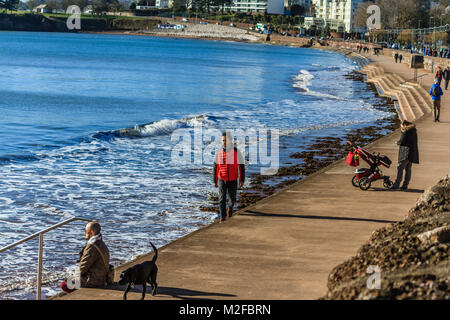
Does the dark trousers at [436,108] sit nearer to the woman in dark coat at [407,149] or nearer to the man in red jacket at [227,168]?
the woman in dark coat at [407,149]

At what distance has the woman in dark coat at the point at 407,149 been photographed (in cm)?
1392

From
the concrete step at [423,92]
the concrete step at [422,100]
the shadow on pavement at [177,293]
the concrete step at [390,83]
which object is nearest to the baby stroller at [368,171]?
the shadow on pavement at [177,293]

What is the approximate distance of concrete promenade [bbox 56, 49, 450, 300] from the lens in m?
8.35

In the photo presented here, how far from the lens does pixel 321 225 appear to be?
11.7 metres

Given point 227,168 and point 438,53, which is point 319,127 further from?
point 438,53

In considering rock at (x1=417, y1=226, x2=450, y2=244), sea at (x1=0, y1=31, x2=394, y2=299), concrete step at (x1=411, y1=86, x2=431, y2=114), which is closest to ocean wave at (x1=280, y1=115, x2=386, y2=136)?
sea at (x1=0, y1=31, x2=394, y2=299)

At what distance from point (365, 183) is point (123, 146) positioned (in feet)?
45.2

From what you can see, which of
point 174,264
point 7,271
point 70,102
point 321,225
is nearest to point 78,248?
point 7,271

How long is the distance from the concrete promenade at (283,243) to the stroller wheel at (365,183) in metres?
0.13

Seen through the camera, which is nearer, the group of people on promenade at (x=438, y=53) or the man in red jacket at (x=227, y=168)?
the man in red jacket at (x=227, y=168)
